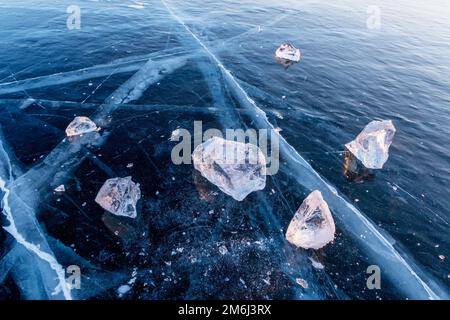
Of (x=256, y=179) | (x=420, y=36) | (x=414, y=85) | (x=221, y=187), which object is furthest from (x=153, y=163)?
(x=420, y=36)

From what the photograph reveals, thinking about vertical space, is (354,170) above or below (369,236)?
above

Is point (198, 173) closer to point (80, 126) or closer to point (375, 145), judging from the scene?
point (80, 126)

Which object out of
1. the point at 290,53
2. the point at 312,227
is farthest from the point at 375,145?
the point at 290,53

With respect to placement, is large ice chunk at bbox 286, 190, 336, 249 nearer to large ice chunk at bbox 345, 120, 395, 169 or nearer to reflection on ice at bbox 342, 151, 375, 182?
reflection on ice at bbox 342, 151, 375, 182

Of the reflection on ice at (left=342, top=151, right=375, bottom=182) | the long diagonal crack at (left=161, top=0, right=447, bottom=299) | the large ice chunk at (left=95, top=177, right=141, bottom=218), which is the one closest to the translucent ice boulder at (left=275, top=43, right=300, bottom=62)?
the long diagonal crack at (left=161, top=0, right=447, bottom=299)

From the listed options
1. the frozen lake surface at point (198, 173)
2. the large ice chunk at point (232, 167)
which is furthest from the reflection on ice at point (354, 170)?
the large ice chunk at point (232, 167)
